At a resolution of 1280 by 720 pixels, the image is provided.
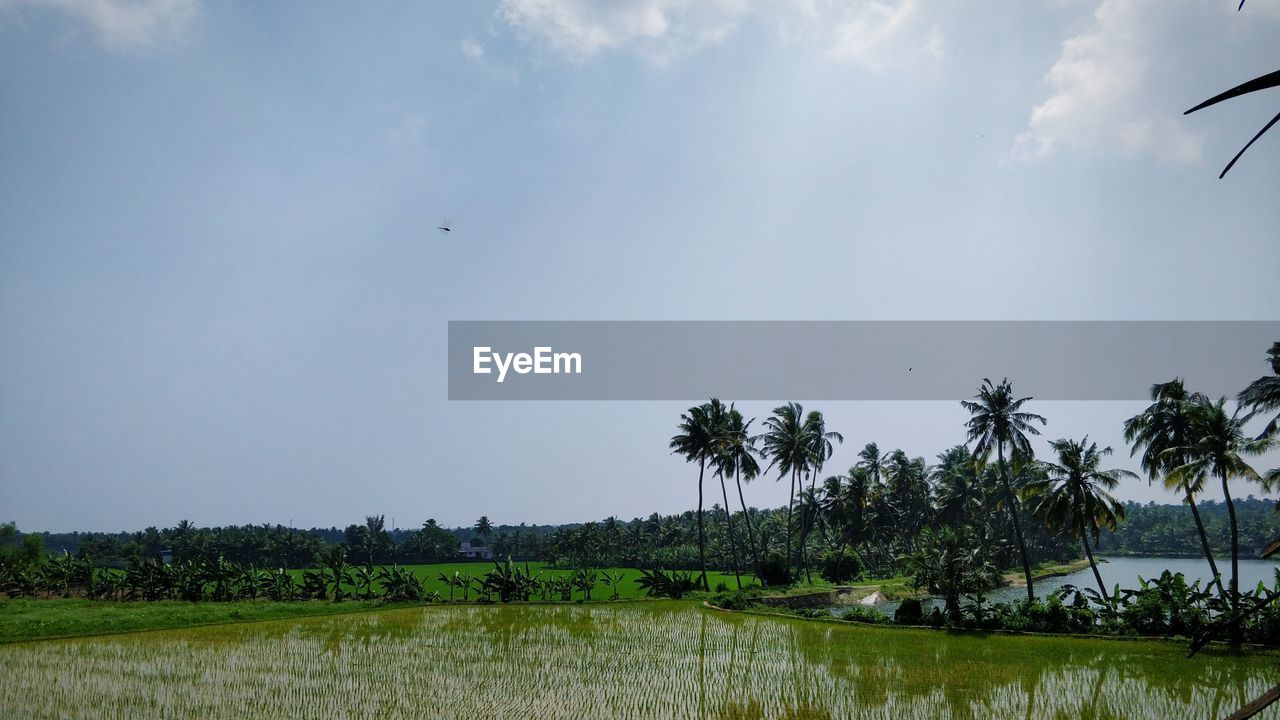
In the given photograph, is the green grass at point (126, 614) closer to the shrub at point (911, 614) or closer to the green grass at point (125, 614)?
the green grass at point (125, 614)

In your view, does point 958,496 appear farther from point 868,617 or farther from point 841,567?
point 868,617

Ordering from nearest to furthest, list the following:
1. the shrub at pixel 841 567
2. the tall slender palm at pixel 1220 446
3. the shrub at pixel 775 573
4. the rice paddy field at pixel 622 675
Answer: the rice paddy field at pixel 622 675 → the tall slender palm at pixel 1220 446 → the shrub at pixel 775 573 → the shrub at pixel 841 567

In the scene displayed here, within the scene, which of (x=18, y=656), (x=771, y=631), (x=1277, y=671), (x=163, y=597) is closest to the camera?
(x=1277, y=671)

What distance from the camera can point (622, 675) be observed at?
21.2 m

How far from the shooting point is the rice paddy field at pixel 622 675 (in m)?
17.1

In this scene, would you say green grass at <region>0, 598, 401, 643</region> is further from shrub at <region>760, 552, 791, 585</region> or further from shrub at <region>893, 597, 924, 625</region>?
shrub at <region>893, 597, 924, 625</region>

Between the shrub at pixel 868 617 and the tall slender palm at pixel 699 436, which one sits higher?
the tall slender palm at pixel 699 436

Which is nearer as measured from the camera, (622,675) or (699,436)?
(622,675)

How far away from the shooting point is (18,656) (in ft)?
82.2

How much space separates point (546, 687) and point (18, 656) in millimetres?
18706

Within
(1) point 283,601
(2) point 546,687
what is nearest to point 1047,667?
(2) point 546,687

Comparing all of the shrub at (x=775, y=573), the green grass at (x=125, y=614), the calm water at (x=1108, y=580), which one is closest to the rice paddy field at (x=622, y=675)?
the green grass at (x=125, y=614)

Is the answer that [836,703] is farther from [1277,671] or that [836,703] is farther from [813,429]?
[813,429]

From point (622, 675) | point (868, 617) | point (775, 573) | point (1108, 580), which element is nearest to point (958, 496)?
point (1108, 580)
